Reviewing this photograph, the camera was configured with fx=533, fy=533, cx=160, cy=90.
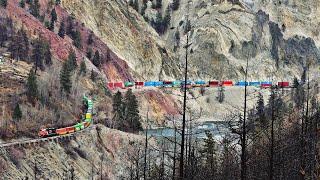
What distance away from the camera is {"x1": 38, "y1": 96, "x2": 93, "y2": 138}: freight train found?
77.4 meters

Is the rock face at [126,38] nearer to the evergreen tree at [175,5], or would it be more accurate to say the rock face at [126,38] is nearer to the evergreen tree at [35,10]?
the evergreen tree at [35,10]

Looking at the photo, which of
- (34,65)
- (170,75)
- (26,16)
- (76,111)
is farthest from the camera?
(170,75)

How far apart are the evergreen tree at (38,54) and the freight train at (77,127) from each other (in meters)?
11.0

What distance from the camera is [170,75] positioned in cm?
Result: 15012

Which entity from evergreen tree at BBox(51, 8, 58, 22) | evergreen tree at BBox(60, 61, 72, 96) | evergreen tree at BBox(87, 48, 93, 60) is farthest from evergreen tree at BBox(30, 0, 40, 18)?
evergreen tree at BBox(60, 61, 72, 96)

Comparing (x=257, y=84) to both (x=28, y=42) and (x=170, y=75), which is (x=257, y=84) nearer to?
(x=170, y=75)

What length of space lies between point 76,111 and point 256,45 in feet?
303

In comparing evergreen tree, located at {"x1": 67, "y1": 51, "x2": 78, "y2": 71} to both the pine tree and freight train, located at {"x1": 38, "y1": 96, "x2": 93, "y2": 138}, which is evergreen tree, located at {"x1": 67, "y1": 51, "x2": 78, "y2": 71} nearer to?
the pine tree

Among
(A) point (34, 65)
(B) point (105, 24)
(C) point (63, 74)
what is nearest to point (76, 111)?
(C) point (63, 74)

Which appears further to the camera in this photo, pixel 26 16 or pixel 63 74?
pixel 26 16

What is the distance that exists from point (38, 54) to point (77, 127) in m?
25.1

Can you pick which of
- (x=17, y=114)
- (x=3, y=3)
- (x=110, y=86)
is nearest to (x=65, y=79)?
(x=17, y=114)

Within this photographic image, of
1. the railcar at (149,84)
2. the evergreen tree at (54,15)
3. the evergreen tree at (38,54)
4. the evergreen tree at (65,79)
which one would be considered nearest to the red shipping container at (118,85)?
the railcar at (149,84)

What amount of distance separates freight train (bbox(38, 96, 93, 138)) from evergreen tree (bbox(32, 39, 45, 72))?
11.0 meters
